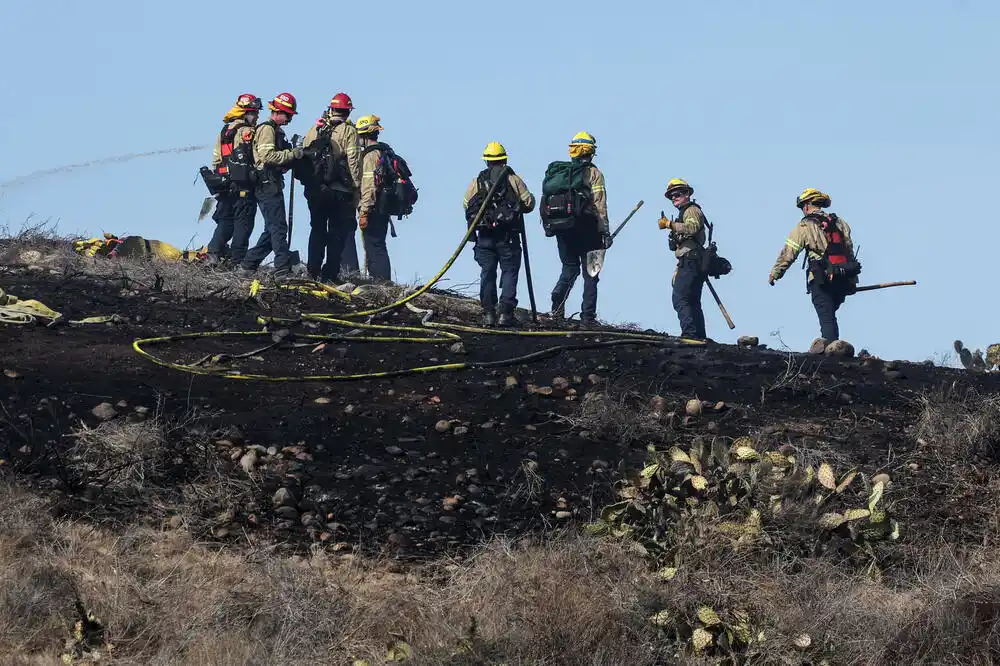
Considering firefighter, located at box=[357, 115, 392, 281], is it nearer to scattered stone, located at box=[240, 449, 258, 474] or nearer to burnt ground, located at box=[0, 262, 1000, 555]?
burnt ground, located at box=[0, 262, 1000, 555]

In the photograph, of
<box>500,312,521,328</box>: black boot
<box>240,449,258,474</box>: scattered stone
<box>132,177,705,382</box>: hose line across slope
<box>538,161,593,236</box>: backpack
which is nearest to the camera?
<box>240,449,258,474</box>: scattered stone

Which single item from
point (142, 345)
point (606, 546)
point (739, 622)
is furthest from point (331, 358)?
point (739, 622)

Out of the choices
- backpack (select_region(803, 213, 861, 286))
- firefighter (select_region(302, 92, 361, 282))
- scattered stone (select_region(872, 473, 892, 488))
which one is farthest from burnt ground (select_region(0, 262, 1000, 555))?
firefighter (select_region(302, 92, 361, 282))

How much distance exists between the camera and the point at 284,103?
14.3 meters

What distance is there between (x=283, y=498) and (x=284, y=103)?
7.22m

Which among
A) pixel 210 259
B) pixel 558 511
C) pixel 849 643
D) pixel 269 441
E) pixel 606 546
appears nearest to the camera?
pixel 849 643

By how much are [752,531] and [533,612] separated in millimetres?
1334

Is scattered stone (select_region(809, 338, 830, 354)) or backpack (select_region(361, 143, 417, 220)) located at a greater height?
backpack (select_region(361, 143, 417, 220))

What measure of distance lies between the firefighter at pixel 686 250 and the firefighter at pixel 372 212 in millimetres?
2841

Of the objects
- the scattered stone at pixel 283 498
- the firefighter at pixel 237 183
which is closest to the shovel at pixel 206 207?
the firefighter at pixel 237 183

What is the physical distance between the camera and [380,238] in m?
15.3

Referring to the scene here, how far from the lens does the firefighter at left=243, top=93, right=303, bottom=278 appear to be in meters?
14.2

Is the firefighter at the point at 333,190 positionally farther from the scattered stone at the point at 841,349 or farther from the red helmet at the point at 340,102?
the scattered stone at the point at 841,349

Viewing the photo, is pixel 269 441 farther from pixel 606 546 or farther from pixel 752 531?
pixel 752 531
